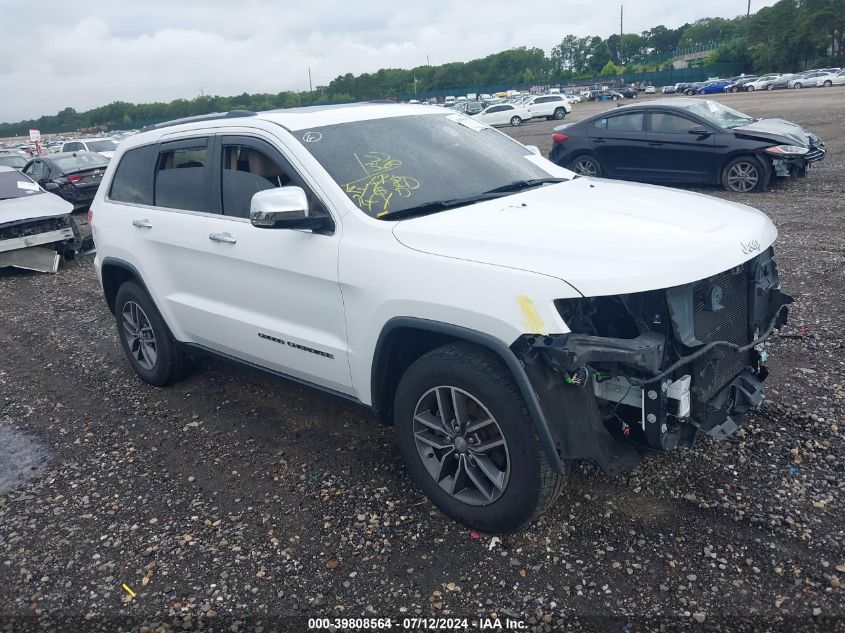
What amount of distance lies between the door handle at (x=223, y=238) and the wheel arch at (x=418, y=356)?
1.30 meters

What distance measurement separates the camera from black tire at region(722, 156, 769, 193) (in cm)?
1112

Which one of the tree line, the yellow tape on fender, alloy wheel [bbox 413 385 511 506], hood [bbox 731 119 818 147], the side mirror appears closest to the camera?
the yellow tape on fender

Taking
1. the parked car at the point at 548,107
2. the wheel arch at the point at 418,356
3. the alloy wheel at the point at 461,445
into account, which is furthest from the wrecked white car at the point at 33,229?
the parked car at the point at 548,107

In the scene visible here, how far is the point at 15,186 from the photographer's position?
1112 centimetres

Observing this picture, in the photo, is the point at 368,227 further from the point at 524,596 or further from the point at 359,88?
the point at 359,88

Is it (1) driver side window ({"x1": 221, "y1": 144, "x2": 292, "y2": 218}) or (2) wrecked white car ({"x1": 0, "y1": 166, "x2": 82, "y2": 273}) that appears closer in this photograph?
(1) driver side window ({"x1": 221, "y1": 144, "x2": 292, "y2": 218})

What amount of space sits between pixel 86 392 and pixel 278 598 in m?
3.35

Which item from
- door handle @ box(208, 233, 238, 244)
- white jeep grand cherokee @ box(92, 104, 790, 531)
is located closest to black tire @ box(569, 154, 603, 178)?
white jeep grand cherokee @ box(92, 104, 790, 531)

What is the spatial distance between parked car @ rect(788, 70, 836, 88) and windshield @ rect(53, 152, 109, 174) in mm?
52125

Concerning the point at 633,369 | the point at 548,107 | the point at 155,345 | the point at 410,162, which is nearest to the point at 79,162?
the point at 155,345

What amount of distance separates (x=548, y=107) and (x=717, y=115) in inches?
1122

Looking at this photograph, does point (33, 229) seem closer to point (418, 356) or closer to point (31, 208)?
point (31, 208)

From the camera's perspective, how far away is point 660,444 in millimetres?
2881

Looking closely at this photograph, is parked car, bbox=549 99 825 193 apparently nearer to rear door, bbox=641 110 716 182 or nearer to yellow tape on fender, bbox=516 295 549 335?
rear door, bbox=641 110 716 182
